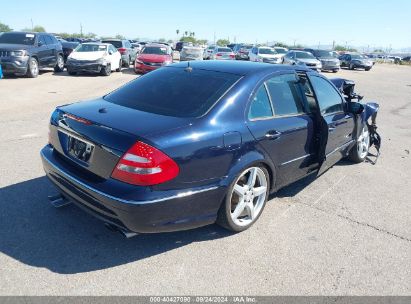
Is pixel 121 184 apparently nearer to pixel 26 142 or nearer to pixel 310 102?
pixel 310 102

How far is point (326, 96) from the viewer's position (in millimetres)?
4652

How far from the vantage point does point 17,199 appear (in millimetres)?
3936

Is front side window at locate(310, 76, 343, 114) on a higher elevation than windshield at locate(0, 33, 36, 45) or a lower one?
lower

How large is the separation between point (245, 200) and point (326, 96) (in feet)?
6.46

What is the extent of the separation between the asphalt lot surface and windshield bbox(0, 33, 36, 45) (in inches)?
466

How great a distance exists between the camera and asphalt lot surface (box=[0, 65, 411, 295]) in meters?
2.80

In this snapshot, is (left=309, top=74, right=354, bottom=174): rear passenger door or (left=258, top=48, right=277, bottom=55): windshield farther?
(left=258, top=48, right=277, bottom=55): windshield

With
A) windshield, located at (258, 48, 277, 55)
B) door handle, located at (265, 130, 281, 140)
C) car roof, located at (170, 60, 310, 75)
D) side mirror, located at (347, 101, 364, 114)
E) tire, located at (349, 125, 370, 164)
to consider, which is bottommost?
tire, located at (349, 125, 370, 164)

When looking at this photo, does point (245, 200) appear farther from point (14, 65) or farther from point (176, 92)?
point (14, 65)

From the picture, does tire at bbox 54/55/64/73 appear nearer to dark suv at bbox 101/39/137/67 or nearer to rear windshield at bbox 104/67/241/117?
dark suv at bbox 101/39/137/67

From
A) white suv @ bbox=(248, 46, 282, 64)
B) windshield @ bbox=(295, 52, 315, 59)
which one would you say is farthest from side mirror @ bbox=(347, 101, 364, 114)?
windshield @ bbox=(295, 52, 315, 59)

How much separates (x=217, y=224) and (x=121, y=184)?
118 centimetres

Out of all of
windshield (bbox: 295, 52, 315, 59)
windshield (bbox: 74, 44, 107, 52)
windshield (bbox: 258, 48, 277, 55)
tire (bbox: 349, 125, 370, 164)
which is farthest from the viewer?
windshield (bbox: 258, 48, 277, 55)

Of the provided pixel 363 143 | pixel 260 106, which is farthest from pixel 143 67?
pixel 260 106
